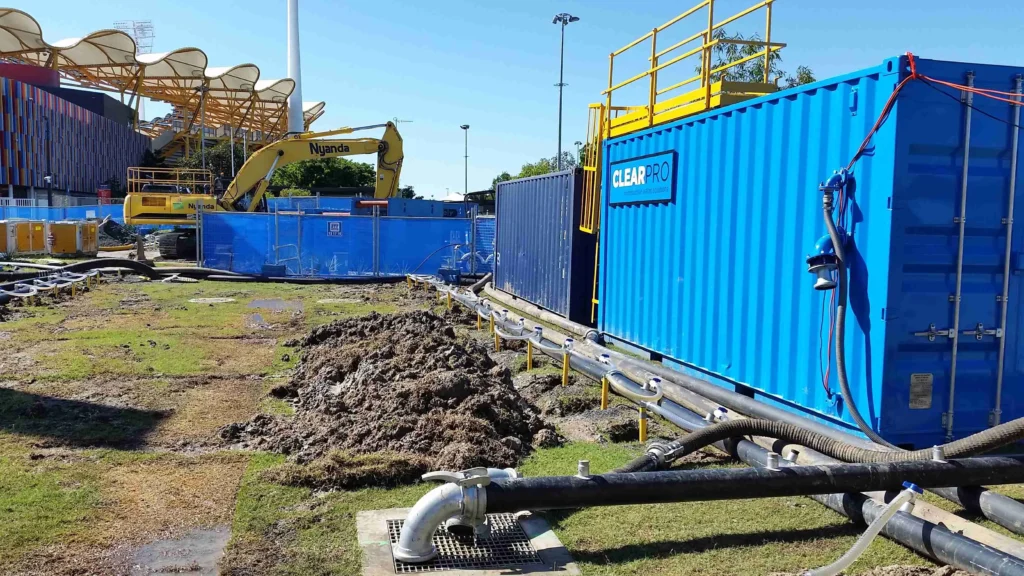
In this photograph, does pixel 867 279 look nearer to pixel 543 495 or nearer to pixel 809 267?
pixel 809 267

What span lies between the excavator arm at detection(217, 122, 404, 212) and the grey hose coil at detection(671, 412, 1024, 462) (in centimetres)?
2493

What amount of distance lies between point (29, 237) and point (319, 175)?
139ft

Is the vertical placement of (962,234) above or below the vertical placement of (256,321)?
above

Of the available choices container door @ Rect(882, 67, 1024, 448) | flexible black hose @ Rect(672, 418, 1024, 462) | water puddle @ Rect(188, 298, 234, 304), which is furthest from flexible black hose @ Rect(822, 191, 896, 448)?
water puddle @ Rect(188, 298, 234, 304)

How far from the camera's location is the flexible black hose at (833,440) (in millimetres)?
5113

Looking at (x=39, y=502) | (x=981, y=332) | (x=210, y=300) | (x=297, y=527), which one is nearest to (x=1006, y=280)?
(x=981, y=332)

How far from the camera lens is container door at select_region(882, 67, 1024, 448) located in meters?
5.86

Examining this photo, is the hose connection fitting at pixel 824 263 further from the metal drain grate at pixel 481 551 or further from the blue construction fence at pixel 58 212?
the blue construction fence at pixel 58 212

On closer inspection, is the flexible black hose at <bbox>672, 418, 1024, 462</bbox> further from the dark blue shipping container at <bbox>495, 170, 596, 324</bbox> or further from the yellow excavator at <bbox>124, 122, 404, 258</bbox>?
the yellow excavator at <bbox>124, 122, 404, 258</bbox>

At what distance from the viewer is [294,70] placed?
82562 millimetres

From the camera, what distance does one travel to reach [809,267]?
6.31 m

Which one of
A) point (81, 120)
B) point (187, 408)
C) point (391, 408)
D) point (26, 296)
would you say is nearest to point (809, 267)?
point (391, 408)

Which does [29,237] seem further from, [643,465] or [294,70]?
[294,70]

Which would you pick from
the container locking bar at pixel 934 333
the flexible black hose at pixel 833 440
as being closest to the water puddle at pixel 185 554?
the flexible black hose at pixel 833 440
